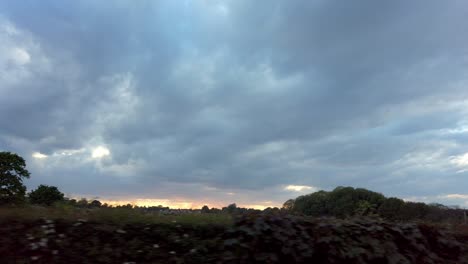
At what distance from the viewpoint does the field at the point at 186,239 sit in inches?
169

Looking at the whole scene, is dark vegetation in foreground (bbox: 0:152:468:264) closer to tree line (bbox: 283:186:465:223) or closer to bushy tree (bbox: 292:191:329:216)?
tree line (bbox: 283:186:465:223)

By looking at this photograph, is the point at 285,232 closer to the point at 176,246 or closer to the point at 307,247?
the point at 307,247

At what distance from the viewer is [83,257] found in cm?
426

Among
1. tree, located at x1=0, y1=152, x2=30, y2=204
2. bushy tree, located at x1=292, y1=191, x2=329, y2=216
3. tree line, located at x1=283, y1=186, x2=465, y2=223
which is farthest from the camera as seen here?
tree, located at x1=0, y1=152, x2=30, y2=204

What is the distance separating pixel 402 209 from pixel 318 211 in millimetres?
2502

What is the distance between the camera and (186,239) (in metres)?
4.95

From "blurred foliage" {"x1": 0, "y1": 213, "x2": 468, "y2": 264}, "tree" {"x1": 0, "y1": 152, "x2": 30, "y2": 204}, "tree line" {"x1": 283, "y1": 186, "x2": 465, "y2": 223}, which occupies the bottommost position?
"blurred foliage" {"x1": 0, "y1": 213, "x2": 468, "y2": 264}

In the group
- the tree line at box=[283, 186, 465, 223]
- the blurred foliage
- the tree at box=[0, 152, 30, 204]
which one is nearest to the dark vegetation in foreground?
the blurred foliage

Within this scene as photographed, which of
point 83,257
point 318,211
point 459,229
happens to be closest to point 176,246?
point 83,257

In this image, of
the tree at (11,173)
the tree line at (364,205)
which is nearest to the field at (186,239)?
the tree line at (364,205)

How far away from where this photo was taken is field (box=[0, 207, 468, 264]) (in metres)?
4.30

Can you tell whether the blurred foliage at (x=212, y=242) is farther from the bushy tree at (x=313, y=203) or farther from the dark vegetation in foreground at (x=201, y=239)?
the bushy tree at (x=313, y=203)

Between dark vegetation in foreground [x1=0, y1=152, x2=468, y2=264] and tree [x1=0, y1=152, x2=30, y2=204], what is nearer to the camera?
dark vegetation in foreground [x1=0, y1=152, x2=468, y2=264]

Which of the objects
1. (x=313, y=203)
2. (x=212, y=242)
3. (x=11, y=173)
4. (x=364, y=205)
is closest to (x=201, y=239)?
(x=212, y=242)
